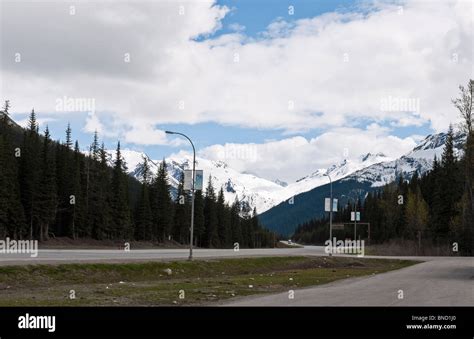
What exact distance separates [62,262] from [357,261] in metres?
32.9

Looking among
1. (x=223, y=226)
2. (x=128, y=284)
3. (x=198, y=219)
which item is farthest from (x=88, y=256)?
(x=223, y=226)

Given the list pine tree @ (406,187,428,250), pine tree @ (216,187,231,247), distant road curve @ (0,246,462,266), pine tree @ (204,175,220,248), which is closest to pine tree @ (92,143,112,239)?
pine tree @ (204,175,220,248)

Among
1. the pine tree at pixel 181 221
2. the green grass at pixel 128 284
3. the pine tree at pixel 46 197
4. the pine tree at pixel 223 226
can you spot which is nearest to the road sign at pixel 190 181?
the green grass at pixel 128 284

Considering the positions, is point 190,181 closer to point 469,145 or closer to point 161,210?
point 469,145

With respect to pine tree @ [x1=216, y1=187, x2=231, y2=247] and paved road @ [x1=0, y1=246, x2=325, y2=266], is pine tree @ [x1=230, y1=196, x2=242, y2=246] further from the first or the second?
paved road @ [x1=0, y1=246, x2=325, y2=266]

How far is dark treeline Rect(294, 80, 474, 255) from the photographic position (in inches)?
1614

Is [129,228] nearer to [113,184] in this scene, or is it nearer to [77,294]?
[113,184]

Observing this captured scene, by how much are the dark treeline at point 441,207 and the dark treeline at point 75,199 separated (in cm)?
4255

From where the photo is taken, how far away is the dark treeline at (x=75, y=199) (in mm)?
75000

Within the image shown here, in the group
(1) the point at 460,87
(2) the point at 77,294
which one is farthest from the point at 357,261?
(2) the point at 77,294

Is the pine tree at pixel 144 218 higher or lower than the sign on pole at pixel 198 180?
lower

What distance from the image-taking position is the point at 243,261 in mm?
41812

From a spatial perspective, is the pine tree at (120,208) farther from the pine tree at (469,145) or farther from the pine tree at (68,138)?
the pine tree at (469,145)
